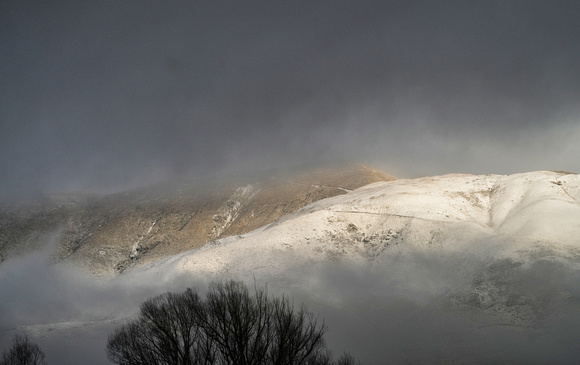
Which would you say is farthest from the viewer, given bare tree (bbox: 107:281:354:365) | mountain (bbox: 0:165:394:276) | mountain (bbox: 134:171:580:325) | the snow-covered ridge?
mountain (bbox: 0:165:394:276)

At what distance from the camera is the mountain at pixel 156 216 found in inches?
4648

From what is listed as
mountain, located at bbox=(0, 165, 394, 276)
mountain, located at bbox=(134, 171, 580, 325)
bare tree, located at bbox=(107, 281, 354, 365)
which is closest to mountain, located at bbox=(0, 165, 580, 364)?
mountain, located at bbox=(134, 171, 580, 325)

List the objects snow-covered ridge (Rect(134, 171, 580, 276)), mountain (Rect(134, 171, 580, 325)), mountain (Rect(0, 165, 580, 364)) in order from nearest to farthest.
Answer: mountain (Rect(0, 165, 580, 364)) < mountain (Rect(134, 171, 580, 325)) < snow-covered ridge (Rect(134, 171, 580, 276))

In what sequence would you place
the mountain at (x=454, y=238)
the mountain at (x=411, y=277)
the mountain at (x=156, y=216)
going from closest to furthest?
the mountain at (x=411, y=277) < the mountain at (x=454, y=238) < the mountain at (x=156, y=216)

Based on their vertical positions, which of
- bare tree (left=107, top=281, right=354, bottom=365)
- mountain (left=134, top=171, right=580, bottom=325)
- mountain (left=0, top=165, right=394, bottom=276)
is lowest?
bare tree (left=107, top=281, right=354, bottom=365)

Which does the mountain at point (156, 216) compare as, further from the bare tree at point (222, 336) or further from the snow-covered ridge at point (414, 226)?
the bare tree at point (222, 336)

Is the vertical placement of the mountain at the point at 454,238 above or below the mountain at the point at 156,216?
below

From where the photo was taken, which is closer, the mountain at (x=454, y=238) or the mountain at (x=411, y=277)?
the mountain at (x=411, y=277)

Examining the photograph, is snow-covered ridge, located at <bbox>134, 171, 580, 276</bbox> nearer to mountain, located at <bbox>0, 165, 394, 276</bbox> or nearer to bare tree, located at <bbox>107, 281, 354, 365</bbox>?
bare tree, located at <bbox>107, 281, 354, 365</bbox>

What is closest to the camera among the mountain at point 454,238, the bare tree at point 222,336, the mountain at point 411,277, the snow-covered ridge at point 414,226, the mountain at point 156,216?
the bare tree at point 222,336

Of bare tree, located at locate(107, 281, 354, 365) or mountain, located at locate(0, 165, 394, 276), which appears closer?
bare tree, located at locate(107, 281, 354, 365)

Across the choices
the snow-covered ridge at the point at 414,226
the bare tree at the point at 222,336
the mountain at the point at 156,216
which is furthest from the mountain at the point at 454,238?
the mountain at the point at 156,216

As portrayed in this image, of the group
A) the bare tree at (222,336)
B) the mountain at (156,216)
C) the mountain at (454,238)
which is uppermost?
the mountain at (156,216)

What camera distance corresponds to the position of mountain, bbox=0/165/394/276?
118 m
